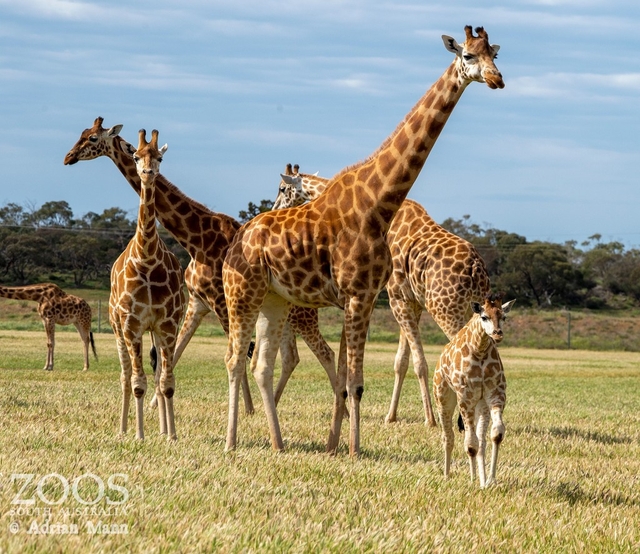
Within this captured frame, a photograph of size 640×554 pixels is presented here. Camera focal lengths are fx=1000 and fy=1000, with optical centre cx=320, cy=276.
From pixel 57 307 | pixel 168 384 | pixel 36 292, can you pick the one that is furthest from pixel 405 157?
pixel 36 292

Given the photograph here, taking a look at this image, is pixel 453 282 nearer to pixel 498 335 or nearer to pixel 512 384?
pixel 498 335

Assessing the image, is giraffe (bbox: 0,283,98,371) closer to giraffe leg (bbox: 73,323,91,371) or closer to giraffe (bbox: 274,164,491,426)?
giraffe leg (bbox: 73,323,91,371)

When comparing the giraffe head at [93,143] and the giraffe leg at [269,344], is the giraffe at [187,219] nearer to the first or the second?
the giraffe head at [93,143]

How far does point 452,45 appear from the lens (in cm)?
877

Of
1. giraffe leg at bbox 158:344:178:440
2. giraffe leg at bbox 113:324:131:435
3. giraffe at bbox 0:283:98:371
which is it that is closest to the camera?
giraffe leg at bbox 158:344:178:440

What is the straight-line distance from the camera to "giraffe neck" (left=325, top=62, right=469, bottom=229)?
9125mm

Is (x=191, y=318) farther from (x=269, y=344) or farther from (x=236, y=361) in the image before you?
(x=236, y=361)

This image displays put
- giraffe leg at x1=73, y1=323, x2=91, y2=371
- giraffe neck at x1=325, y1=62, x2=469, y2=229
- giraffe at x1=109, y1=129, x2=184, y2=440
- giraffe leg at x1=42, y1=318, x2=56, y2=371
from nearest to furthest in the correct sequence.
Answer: giraffe neck at x1=325, y1=62, x2=469, y2=229, giraffe at x1=109, y1=129, x2=184, y2=440, giraffe leg at x1=42, y1=318, x2=56, y2=371, giraffe leg at x1=73, y1=323, x2=91, y2=371

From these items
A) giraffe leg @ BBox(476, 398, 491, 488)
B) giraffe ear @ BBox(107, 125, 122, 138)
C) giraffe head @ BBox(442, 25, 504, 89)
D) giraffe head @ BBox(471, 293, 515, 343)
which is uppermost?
giraffe head @ BBox(442, 25, 504, 89)

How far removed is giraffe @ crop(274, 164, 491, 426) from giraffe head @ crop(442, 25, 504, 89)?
3.63m

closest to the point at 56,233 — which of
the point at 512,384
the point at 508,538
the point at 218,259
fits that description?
the point at 512,384

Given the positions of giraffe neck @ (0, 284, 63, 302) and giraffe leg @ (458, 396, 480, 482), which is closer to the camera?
giraffe leg @ (458, 396, 480, 482)

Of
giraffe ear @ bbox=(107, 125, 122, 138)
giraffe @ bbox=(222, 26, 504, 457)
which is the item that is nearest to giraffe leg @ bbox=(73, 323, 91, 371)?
giraffe ear @ bbox=(107, 125, 122, 138)

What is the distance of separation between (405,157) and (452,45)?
43.3 inches
